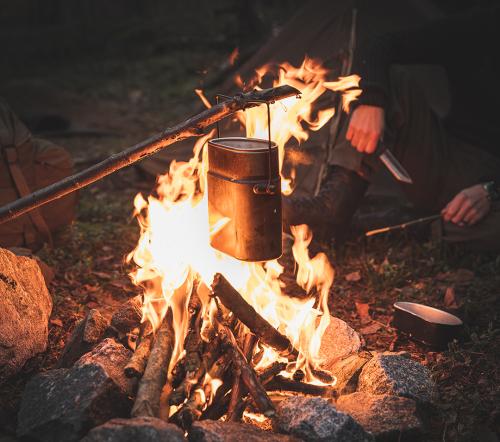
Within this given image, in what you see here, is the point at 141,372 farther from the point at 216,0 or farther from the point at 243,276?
the point at 216,0

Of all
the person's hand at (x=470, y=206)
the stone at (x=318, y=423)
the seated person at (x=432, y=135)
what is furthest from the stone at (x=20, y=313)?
the person's hand at (x=470, y=206)

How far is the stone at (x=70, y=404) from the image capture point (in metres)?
2.22

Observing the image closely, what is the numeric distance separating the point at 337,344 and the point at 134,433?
50.8 inches

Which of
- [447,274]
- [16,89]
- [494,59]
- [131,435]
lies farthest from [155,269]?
[16,89]

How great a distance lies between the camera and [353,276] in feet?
13.3

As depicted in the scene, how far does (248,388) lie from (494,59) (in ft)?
11.6

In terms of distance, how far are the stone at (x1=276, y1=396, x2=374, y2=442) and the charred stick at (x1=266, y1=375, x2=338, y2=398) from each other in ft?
1.02

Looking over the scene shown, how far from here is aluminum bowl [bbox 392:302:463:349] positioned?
3096 millimetres

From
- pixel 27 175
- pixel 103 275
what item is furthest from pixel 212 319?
pixel 27 175

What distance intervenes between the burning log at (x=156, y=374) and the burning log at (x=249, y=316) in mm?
316

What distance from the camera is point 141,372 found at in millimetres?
2496

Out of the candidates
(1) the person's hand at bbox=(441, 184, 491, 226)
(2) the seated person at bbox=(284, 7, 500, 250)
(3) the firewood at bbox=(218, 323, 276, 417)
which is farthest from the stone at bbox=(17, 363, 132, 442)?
(1) the person's hand at bbox=(441, 184, 491, 226)

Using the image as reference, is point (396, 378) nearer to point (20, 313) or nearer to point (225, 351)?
point (225, 351)

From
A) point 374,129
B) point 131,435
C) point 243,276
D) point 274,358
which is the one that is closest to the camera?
point 131,435
